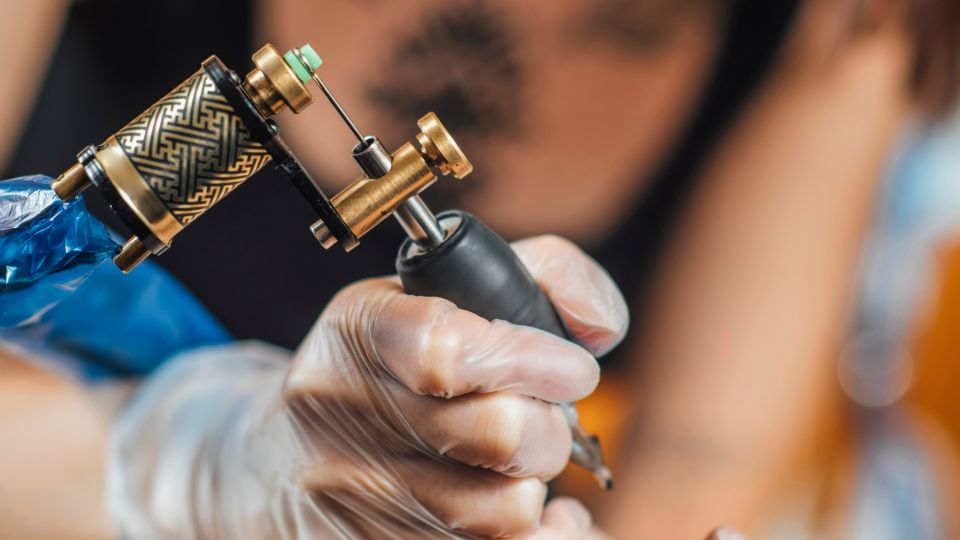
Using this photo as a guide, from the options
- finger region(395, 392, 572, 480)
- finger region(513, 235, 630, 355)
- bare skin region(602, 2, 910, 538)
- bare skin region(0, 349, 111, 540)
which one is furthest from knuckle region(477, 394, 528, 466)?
bare skin region(602, 2, 910, 538)

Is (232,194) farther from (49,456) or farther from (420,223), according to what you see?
(420,223)

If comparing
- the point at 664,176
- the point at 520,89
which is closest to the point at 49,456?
the point at 520,89

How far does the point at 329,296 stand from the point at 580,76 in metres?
0.49

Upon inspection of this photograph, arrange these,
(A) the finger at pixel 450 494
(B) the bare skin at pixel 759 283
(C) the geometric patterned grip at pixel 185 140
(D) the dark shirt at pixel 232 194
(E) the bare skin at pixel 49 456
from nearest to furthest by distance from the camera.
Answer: (C) the geometric patterned grip at pixel 185 140, (A) the finger at pixel 450 494, (E) the bare skin at pixel 49 456, (D) the dark shirt at pixel 232 194, (B) the bare skin at pixel 759 283

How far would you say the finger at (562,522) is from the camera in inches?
18.0

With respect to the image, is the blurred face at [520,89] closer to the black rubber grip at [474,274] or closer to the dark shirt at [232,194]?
the dark shirt at [232,194]

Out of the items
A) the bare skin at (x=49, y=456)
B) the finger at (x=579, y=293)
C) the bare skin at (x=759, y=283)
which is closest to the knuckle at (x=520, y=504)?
the finger at (x=579, y=293)

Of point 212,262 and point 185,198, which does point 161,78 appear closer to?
point 212,262

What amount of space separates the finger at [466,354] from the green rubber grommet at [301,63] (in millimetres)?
135

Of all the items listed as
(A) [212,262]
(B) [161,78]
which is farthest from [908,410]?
(B) [161,78]

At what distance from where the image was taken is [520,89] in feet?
3.18

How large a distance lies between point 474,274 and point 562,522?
20 cm

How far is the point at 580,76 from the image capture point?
1010 millimetres

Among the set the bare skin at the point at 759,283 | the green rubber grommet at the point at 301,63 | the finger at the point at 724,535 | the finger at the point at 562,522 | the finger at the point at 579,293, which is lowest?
the bare skin at the point at 759,283
